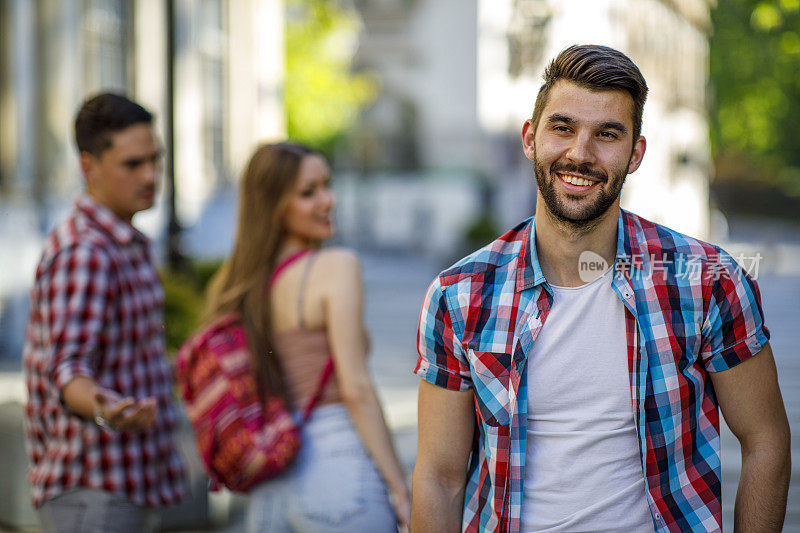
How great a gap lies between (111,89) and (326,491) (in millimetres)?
9483

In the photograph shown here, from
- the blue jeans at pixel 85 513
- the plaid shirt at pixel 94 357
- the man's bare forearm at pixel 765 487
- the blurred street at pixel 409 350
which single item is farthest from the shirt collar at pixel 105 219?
the blurred street at pixel 409 350

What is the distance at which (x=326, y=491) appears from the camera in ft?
9.12

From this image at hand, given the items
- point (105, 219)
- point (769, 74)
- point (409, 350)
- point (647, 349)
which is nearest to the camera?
point (647, 349)

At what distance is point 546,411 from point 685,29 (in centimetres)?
4577

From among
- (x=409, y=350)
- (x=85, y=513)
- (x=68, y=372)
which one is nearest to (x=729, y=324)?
(x=68, y=372)

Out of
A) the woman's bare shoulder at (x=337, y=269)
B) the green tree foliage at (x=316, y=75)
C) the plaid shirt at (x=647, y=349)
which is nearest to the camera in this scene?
the plaid shirt at (x=647, y=349)

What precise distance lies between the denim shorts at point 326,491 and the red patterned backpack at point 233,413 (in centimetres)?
5

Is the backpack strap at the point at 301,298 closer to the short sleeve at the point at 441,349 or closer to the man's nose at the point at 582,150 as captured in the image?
the short sleeve at the point at 441,349

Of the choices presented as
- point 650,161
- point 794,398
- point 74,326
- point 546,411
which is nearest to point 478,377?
point 546,411

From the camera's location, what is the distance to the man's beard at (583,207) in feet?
7.18

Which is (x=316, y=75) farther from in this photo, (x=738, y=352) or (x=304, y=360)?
(x=738, y=352)

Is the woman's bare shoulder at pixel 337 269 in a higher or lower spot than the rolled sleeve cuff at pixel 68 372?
higher

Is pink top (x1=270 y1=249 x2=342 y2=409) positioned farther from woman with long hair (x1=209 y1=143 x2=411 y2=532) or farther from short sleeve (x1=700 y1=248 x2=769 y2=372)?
short sleeve (x1=700 y1=248 x2=769 y2=372)

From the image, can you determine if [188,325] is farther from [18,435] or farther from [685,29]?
[685,29]
